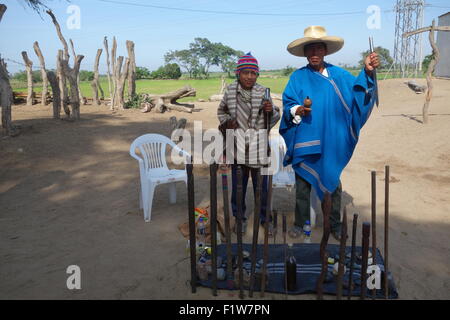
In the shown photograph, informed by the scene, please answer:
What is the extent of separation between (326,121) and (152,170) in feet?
7.60

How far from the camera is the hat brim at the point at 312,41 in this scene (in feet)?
10.6

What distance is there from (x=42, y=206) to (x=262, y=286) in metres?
3.36

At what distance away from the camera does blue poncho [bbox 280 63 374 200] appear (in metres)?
3.25

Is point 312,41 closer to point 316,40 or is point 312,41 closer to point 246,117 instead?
point 316,40

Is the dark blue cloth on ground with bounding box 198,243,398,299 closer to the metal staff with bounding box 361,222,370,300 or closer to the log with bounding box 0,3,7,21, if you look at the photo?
the metal staff with bounding box 361,222,370,300

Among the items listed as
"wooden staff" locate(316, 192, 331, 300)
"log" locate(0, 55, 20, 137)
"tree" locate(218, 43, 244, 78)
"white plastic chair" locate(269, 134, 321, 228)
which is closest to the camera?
"wooden staff" locate(316, 192, 331, 300)

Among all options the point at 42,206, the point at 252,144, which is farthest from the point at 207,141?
the point at 252,144

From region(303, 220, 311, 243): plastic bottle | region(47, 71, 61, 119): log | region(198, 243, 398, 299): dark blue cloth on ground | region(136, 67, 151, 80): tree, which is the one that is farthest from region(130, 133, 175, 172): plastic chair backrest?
region(136, 67, 151, 80): tree

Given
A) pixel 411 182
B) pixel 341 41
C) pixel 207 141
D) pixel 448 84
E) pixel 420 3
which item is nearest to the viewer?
pixel 341 41

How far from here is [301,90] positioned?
3361 millimetres

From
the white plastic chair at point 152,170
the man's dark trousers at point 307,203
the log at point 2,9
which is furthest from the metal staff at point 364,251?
the log at point 2,9

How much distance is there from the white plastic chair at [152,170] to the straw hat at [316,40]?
1.71 m
